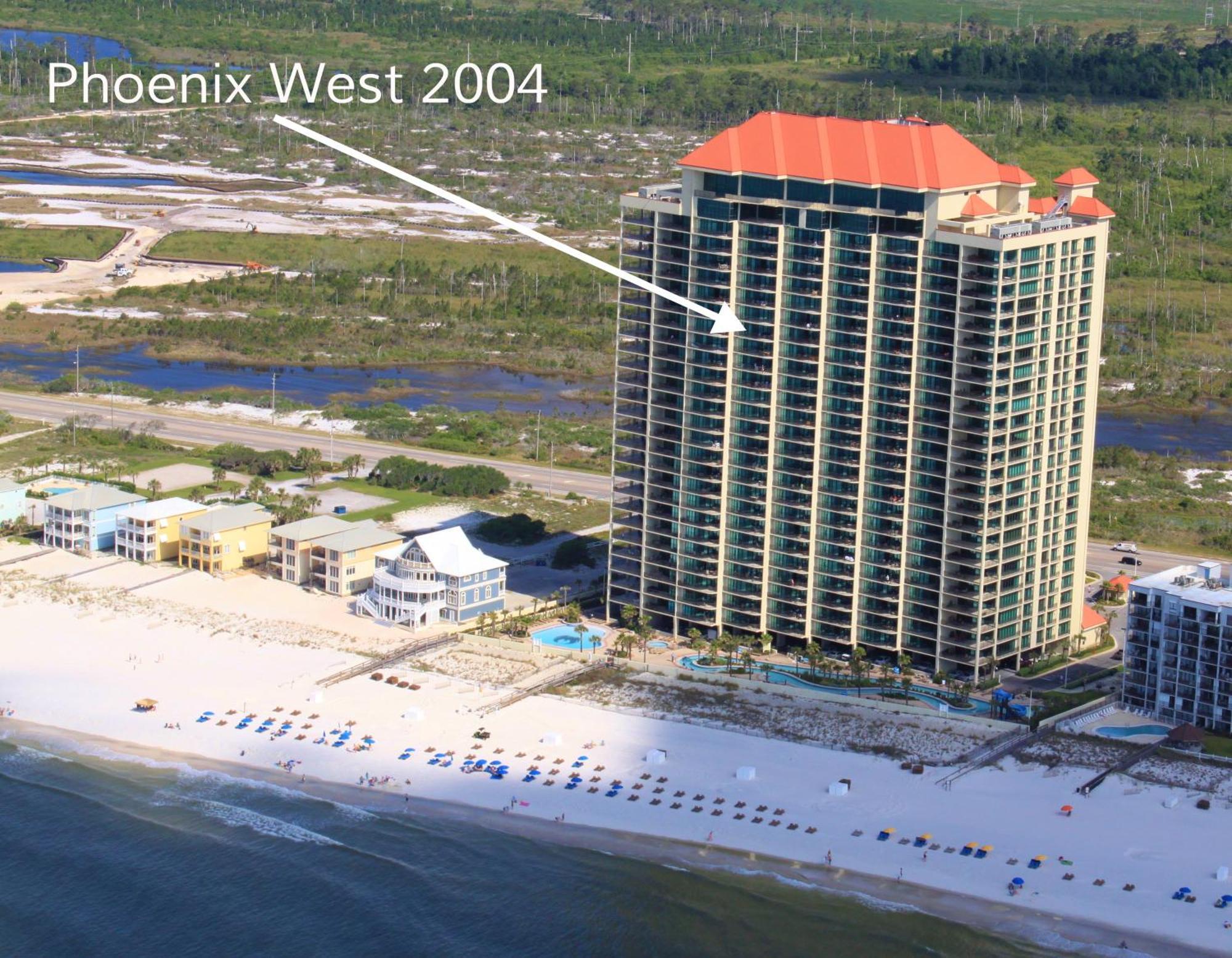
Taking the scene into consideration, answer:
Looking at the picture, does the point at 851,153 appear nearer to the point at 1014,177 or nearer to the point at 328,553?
the point at 1014,177

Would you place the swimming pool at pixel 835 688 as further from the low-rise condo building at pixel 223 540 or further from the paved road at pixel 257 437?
the paved road at pixel 257 437

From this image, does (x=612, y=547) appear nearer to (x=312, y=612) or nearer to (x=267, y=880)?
(x=312, y=612)

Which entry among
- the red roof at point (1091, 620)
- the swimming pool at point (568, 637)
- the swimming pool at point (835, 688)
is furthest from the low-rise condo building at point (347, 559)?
the red roof at point (1091, 620)

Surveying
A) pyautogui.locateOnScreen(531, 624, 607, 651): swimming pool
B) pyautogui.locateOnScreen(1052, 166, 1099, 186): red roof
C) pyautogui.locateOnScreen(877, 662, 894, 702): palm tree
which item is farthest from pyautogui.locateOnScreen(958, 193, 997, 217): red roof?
pyautogui.locateOnScreen(531, 624, 607, 651): swimming pool

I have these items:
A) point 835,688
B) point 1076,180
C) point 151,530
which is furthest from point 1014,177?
point 151,530

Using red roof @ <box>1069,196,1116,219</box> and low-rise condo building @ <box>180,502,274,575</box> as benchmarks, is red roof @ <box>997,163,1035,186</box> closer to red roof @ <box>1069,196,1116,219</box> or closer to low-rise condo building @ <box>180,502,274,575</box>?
red roof @ <box>1069,196,1116,219</box>

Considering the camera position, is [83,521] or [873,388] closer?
[873,388]
